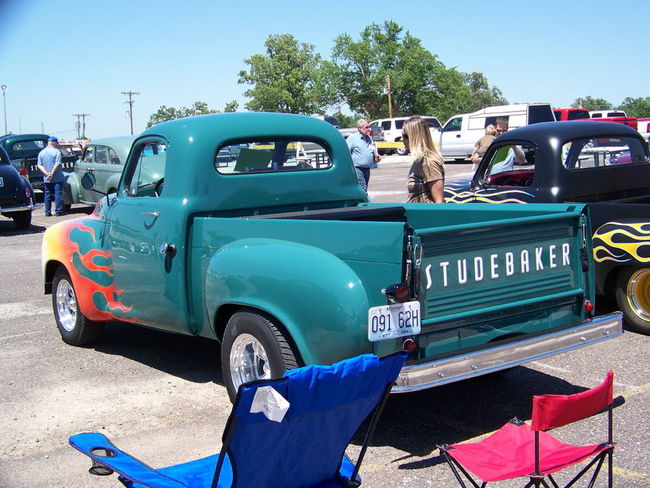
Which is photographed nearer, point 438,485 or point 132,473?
point 132,473

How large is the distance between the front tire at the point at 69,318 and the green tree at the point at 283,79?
181ft

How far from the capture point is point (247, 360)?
4.71 m

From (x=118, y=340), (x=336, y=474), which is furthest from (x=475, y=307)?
(x=118, y=340)

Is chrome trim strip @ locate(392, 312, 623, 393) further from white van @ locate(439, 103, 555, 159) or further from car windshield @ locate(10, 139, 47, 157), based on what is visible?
white van @ locate(439, 103, 555, 159)

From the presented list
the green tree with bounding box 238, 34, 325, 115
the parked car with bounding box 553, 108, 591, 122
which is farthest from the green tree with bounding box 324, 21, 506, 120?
the parked car with bounding box 553, 108, 591, 122

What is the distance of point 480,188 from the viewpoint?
829 cm

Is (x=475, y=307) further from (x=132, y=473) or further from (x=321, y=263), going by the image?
(x=132, y=473)

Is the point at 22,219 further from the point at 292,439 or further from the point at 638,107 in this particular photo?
the point at 638,107

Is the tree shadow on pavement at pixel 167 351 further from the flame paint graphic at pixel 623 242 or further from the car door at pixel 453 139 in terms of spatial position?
the car door at pixel 453 139

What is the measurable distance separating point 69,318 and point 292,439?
14.6ft

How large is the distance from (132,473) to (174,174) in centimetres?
304

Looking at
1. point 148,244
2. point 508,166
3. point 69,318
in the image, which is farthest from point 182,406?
point 508,166

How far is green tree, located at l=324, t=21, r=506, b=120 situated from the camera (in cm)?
5925

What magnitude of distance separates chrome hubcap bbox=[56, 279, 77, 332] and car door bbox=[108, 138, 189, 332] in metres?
1.00
